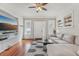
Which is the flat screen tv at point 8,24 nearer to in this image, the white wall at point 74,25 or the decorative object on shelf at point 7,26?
the decorative object on shelf at point 7,26

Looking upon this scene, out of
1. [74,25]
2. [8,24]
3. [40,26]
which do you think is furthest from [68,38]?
[8,24]

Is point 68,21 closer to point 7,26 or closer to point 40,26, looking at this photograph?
point 40,26

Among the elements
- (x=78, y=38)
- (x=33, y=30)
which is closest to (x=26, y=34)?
(x=33, y=30)

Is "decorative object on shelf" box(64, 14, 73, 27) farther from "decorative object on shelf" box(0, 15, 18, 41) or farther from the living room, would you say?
"decorative object on shelf" box(0, 15, 18, 41)

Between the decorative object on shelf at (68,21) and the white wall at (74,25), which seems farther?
the decorative object on shelf at (68,21)

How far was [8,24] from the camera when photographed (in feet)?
6.19

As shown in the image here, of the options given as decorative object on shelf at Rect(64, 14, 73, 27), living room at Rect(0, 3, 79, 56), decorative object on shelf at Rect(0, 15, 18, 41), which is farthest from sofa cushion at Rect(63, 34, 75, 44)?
decorative object on shelf at Rect(0, 15, 18, 41)

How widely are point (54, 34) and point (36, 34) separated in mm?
357

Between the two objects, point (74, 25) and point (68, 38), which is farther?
point (74, 25)

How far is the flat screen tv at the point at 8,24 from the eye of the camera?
1795 mm

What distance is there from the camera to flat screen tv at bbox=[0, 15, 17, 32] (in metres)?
1.80

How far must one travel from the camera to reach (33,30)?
1867mm

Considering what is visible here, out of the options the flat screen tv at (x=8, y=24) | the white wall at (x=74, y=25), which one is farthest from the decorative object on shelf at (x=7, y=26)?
the white wall at (x=74, y=25)

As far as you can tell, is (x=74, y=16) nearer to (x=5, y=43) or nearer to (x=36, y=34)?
(x=36, y=34)
